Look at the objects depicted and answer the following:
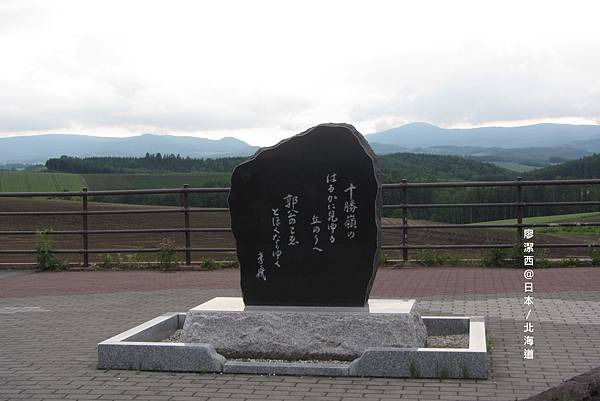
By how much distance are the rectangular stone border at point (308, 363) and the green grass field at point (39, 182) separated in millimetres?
40136

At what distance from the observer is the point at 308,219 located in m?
7.10

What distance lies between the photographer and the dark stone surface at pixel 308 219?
22.9 ft

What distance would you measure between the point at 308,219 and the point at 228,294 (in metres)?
3.91

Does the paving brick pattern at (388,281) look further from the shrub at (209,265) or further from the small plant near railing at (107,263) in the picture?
the small plant near railing at (107,263)

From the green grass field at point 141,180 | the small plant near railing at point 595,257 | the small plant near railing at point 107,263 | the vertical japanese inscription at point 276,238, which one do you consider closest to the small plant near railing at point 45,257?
the small plant near railing at point 107,263

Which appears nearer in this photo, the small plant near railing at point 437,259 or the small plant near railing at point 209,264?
the small plant near railing at point 437,259

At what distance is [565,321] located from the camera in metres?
8.15

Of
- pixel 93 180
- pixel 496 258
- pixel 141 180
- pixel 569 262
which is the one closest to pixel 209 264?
pixel 496 258

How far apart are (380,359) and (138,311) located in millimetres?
4378

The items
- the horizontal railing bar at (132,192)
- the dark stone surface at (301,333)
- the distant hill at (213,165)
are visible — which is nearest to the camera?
the dark stone surface at (301,333)

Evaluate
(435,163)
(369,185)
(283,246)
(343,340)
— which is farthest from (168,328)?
(435,163)

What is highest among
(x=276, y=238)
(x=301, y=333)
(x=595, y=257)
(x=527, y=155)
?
(x=527, y=155)

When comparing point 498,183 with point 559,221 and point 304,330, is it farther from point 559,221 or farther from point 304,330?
point 304,330

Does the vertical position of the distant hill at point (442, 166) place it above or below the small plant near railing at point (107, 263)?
above
